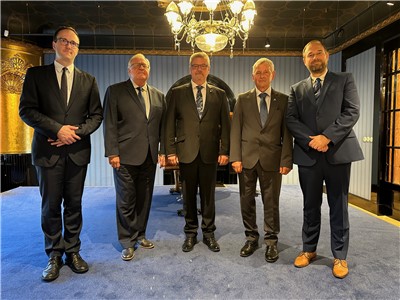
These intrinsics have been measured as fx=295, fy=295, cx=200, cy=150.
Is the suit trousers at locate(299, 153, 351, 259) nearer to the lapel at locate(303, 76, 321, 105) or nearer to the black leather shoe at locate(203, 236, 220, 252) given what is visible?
the lapel at locate(303, 76, 321, 105)

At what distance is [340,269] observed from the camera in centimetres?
219

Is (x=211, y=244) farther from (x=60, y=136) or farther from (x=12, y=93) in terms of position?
(x=12, y=93)

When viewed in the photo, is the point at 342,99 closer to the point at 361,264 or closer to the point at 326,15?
the point at 361,264

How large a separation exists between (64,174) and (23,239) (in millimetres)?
1273

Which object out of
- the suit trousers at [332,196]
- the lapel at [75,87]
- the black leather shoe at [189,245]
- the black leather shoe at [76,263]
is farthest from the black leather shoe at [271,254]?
the lapel at [75,87]

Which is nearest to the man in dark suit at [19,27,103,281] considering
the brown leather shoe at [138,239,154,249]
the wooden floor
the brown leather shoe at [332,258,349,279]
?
the brown leather shoe at [138,239,154,249]

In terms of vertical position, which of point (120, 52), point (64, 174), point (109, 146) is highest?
point (120, 52)

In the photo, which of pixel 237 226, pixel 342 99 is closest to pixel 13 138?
pixel 237 226

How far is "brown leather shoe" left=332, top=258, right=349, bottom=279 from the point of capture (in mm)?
2164

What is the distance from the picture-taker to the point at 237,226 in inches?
136

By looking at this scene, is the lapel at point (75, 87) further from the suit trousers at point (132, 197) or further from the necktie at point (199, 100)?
the necktie at point (199, 100)

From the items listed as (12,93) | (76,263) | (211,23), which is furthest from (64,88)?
(12,93)

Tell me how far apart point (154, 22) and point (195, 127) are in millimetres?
4115

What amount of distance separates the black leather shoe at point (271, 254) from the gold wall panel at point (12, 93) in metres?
5.69
